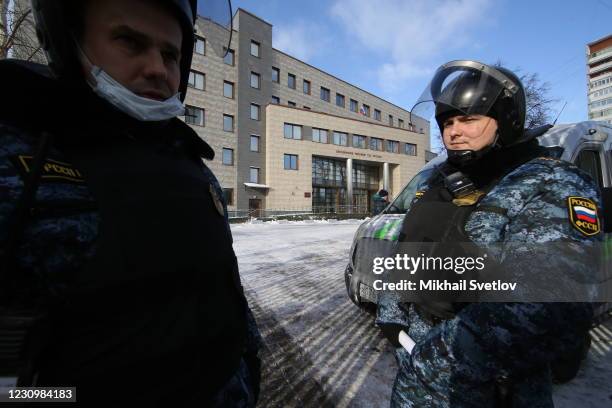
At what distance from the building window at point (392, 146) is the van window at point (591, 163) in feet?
120

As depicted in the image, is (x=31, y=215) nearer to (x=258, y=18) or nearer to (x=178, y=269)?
(x=178, y=269)

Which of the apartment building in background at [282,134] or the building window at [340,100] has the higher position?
the building window at [340,100]

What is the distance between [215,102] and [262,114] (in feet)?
16.4

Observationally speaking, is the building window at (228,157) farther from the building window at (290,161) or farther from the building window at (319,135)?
the building window at (319,135)

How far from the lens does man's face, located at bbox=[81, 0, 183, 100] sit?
3.35ft

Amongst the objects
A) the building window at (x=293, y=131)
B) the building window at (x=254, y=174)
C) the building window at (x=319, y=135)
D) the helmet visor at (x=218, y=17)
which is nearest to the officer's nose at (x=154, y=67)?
the helmet visor at (x=218, y=17)

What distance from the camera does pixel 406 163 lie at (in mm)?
40562

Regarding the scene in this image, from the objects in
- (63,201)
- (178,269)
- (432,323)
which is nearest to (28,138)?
(63,201)

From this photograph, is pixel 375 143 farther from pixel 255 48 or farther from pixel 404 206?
pixel 404 206

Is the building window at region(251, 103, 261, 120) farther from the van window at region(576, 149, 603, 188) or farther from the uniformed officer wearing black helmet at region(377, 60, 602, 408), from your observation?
the uniformed officer wearing black helmet at region(377, 60, 602, 408)

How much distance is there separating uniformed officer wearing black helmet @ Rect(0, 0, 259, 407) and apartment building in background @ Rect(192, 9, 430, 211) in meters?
26.4

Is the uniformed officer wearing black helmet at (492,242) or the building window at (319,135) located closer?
the uniformed officer wearing black helmet at (492,242)

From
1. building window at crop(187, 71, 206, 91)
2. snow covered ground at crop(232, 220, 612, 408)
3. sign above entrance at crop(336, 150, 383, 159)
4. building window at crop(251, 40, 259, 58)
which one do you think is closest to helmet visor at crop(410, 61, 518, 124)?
snow covered ground at crop(232, 220, 612, 408)

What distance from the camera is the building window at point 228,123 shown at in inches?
1150
